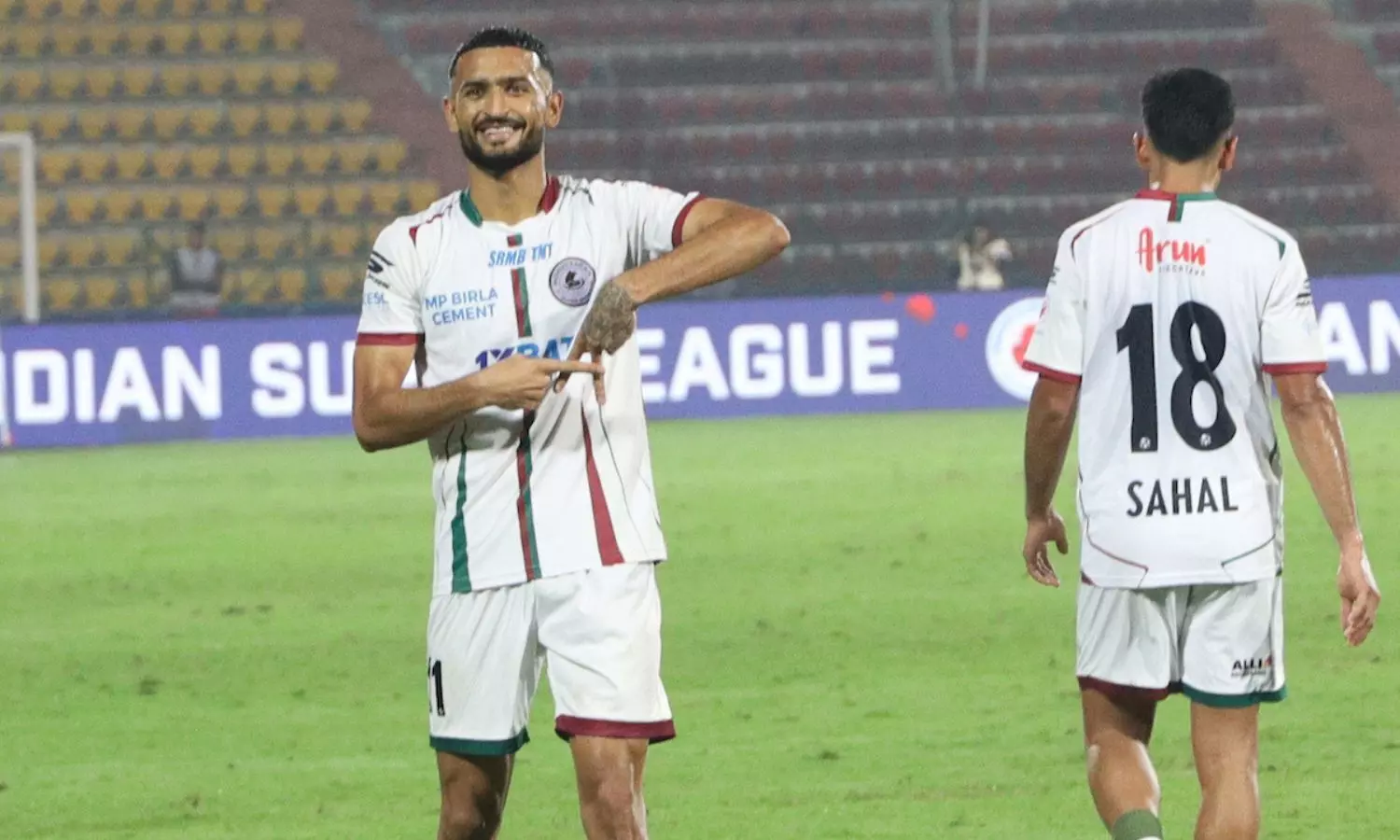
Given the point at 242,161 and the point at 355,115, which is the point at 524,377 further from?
the point at 355,115

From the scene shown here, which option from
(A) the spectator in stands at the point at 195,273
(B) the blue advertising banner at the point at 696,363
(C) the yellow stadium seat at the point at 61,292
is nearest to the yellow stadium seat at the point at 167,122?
(C) the yellow stadium seat at the point at 61,292

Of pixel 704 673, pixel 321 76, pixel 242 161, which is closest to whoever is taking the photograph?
pixel 704 673

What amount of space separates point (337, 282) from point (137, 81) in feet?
14.1

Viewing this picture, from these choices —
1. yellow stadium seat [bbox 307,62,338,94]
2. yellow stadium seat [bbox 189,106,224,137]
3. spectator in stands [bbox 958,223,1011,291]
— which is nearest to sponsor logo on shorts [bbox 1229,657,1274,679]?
spectator in stands [bbox 958,223,1011,291]

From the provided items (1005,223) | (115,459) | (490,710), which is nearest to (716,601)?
(490,710)

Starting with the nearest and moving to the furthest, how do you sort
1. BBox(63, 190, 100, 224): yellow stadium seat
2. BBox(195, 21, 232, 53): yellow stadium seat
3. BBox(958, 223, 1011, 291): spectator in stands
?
BBox(958, 223, 1011, 291): spectator in stands, BBox(63, 190, 100, 224): yellow stadium seat, BBox(195, 21, 232, 53): yellow stadium seat

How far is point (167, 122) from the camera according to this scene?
27.8m

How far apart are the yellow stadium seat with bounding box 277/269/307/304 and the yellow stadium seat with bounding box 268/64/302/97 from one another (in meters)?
3.58

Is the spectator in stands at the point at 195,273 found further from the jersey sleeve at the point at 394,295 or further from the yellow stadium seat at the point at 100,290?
the jersey sleeve at the point at 394,295

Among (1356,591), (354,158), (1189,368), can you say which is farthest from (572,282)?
(354,158)

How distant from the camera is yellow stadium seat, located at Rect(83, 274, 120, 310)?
83.5ft

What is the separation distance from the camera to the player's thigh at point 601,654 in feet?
15.7

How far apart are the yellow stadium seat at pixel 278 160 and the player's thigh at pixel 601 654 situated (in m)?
23.3

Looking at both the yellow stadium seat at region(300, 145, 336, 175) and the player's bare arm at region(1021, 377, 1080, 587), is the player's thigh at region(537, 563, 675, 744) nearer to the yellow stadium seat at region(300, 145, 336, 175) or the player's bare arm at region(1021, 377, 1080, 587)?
the player's bare arm at region(1021, 377, 1080, 587)
